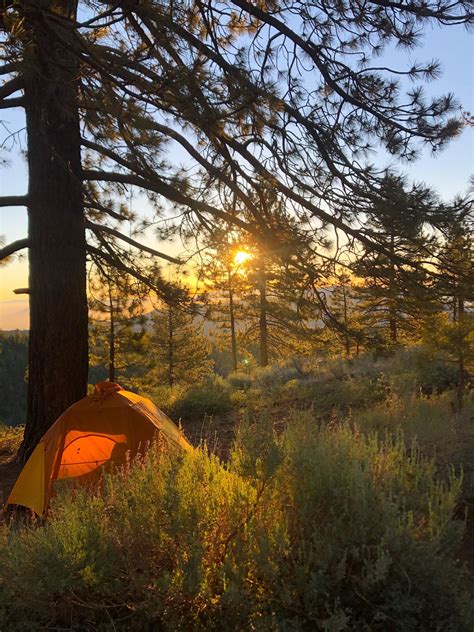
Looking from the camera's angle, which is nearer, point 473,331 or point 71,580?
point 71,580

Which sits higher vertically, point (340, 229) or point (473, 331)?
point (340, 229)

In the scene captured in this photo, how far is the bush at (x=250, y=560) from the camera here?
2.79 meters

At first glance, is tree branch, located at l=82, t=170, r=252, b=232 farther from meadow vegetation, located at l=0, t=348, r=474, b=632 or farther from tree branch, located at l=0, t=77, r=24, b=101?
meadow vegetation, located at l=0, t=348, r=474, b=632

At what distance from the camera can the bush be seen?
9.14ft

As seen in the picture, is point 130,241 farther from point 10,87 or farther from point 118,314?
point 118,314

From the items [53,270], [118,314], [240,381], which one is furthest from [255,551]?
[240,381]

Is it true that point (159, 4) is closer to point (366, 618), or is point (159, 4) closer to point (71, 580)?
point (71, 580)

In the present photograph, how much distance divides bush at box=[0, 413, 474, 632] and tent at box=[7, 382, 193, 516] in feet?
8.24

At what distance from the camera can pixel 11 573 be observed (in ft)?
9.93

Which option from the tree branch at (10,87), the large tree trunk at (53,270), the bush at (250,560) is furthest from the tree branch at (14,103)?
the bush at (250,560)

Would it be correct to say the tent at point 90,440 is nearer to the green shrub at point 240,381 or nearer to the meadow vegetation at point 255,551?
the meadow vegetation at point 255,551

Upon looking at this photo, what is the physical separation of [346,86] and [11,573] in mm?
5348

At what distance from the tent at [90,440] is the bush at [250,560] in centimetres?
251

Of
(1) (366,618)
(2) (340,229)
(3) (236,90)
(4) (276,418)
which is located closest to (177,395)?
(4) (276,418)
